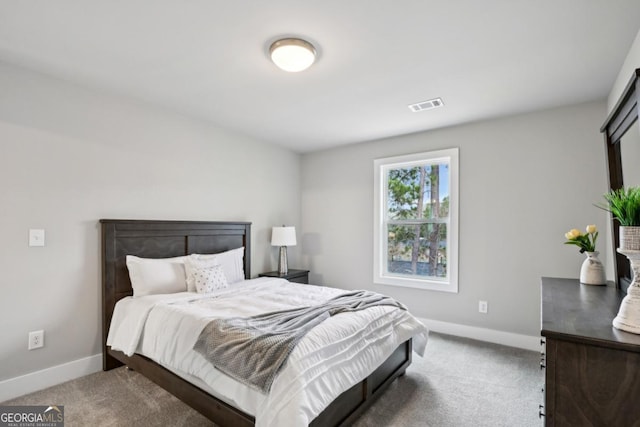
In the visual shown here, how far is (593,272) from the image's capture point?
230 centimetres

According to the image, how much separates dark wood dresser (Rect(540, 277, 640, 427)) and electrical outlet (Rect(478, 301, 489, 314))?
7.53 feet

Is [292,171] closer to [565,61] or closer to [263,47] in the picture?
[263,47]

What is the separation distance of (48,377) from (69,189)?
150 centimetres

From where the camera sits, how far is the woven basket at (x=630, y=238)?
4.14 feet

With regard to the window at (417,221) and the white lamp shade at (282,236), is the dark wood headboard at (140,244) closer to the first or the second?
the white lamp shade at (282,236)

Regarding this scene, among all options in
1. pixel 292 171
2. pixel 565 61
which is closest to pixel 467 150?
pixel 565 61

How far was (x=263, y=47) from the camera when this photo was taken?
6.91 feet

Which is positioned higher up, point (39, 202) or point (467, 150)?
point (467, 150)

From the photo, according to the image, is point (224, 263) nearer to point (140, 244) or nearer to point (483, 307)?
point (140, 244)

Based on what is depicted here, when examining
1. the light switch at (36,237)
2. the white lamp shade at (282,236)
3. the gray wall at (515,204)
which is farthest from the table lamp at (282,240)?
the light switch at (36,237)

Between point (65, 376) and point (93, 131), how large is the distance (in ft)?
6.78

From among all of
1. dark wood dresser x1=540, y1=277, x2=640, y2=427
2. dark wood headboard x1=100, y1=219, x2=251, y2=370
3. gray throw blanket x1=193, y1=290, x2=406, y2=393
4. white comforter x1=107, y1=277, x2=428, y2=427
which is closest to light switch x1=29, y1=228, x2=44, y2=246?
dark wood headboard x1=100, y1=219, x2=251, y2=370

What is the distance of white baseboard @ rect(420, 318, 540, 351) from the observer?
3.20m

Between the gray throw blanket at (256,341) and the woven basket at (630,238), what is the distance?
5.10ft
